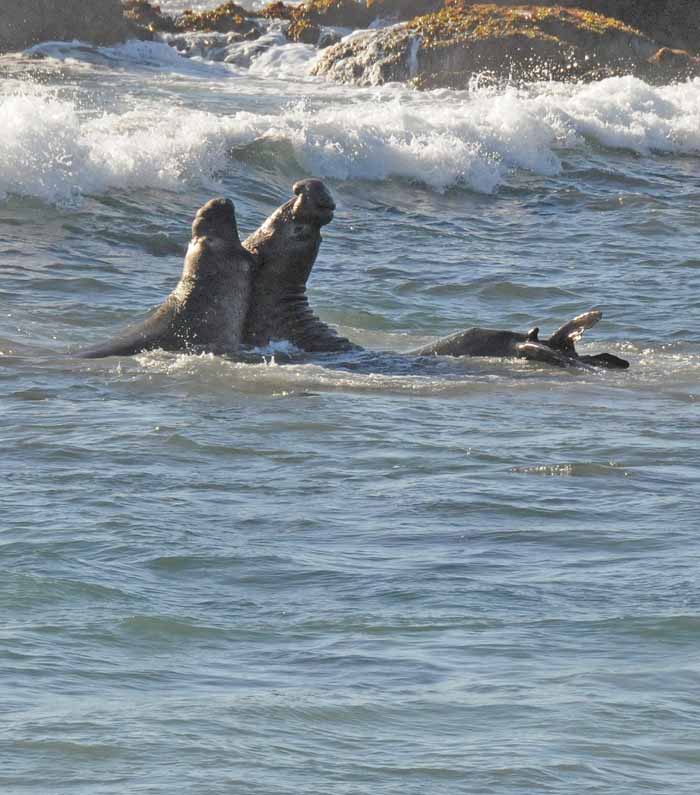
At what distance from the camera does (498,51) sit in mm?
33562

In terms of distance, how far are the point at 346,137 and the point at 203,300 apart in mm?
12246

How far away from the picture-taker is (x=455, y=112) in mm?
24703

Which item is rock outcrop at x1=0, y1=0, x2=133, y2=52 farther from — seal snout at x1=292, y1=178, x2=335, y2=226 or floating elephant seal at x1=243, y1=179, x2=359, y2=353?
seal snout at x1=292, y1=178, x2=335, y2=226

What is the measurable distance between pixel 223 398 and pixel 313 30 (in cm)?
3075

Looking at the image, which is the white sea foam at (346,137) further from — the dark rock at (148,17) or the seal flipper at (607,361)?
the dark rock at (148,17)

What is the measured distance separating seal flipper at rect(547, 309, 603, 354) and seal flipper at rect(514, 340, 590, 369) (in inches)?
3.5

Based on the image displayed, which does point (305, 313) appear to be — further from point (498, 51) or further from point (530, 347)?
point (498, 51)

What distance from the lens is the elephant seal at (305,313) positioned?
10539mm

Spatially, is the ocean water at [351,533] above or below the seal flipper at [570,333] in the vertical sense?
below

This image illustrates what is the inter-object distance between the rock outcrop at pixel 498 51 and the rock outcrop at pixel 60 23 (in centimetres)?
450

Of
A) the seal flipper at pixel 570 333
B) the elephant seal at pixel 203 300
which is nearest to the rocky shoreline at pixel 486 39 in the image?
the seal flipper at pixel 570 333

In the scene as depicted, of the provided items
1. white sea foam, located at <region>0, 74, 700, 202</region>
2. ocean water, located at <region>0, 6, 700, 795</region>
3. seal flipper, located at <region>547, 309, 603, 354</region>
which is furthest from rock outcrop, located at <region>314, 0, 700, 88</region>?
seal flipper, located at <region>547, 309, 603, 354</region>

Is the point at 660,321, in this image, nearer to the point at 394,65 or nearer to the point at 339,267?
the point at 339,267

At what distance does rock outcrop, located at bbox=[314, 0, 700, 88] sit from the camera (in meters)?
33.5
